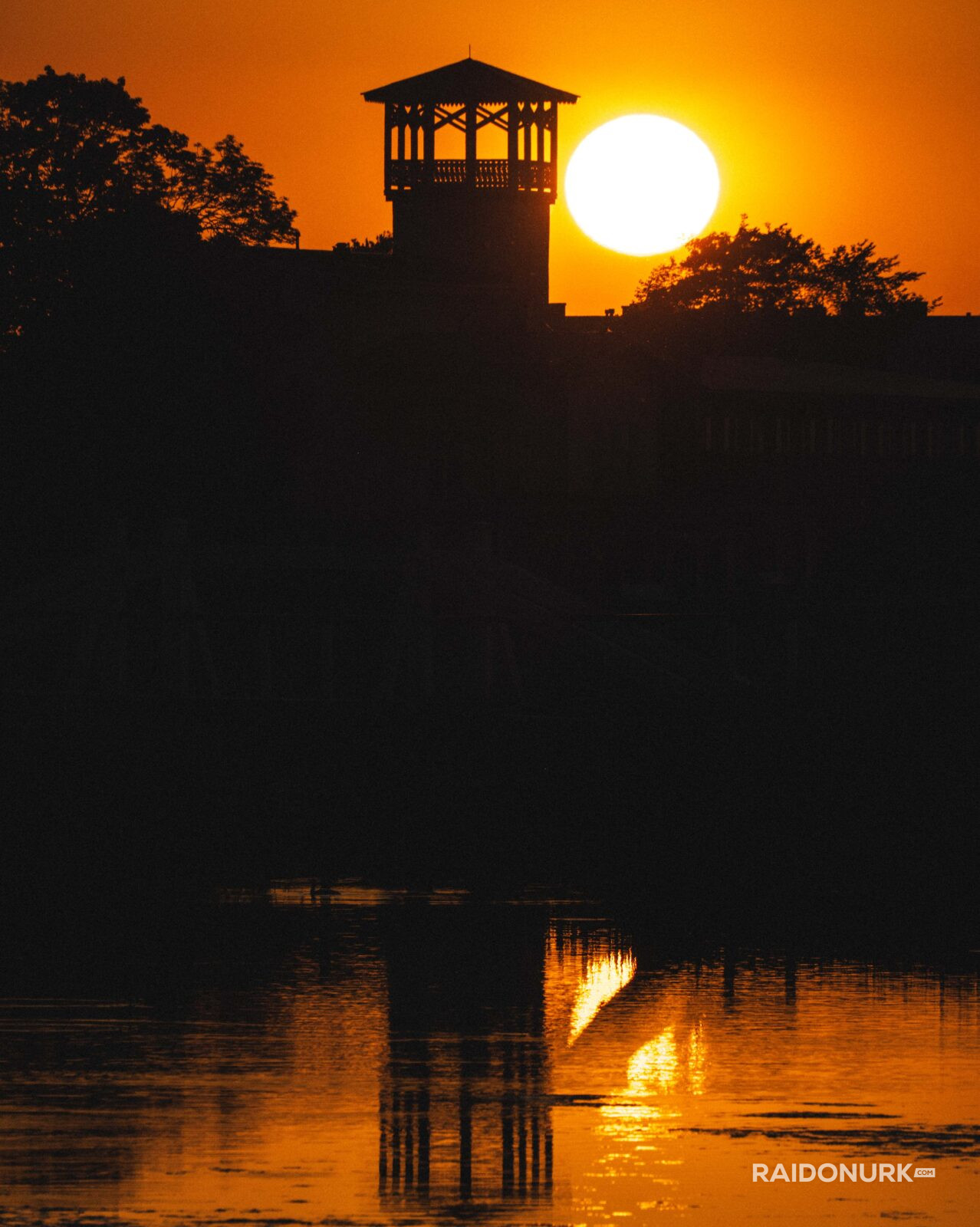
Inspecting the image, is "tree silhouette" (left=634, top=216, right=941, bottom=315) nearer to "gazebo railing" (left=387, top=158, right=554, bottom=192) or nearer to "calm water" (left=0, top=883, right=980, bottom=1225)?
"gazebo railing" (left=387, top=158, right=554, bottom=192)

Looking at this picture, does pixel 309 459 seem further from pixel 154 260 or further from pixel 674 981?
pixel 674 981

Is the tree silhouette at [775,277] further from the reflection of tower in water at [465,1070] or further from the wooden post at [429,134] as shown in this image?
the reflection of tower in water at [465,1070]

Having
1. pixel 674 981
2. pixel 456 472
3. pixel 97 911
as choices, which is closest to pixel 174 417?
pixel 456 472

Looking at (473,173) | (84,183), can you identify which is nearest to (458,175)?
(473,173)

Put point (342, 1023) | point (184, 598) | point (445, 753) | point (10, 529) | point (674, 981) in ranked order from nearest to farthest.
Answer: point (342, 1023), point (674, 981), point (445, 753), point (184, 598), point (10, 529)

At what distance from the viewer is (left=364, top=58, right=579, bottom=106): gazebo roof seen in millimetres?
82750

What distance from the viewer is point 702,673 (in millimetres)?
30234

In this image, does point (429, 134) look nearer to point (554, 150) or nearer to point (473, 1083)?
point (554, 150)

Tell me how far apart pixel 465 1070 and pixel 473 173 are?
74167 mm

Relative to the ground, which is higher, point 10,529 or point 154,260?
point 154,260

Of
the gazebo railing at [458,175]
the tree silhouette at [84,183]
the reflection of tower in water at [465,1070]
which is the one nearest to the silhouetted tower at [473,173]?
the gazebo railing at [458,175]

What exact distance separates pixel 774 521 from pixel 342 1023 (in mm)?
42790

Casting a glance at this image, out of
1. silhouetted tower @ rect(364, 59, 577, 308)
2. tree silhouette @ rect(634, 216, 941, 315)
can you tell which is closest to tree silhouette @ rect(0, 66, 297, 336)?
silhouetted tower @ rect(364, 59, 577, 308)

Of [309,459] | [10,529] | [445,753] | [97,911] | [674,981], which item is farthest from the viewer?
[309,459]
